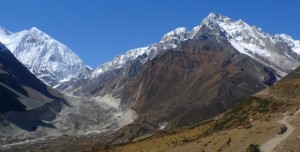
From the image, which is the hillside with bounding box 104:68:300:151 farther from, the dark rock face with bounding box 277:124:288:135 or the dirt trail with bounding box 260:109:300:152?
the dark rock face with bounding box 277:124:288:135

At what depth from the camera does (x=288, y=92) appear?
116 meters

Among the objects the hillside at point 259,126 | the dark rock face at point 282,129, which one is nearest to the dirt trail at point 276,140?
the hillside at point 259,126

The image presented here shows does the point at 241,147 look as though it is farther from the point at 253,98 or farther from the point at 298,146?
the point at 253,98

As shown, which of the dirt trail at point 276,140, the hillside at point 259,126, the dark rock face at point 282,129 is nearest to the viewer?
the dirt trail at point 276,140

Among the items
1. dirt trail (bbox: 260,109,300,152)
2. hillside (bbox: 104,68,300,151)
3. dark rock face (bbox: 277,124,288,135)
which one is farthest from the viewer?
dark rock face (bbox: 277,124,288,135)

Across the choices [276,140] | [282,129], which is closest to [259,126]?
[282,129]

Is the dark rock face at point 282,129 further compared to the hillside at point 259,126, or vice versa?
the dark rock face at point 282,129

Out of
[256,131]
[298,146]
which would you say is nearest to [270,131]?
[256,131]

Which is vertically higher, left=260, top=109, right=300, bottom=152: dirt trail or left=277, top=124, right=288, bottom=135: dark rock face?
left=277, top=124, right=288, bottom=135: dark rock face

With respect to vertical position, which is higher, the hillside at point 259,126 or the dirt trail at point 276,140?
the hillside at point 259,126

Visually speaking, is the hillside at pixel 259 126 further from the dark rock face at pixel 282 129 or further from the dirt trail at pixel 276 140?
the dark rock face at pixel 282 129

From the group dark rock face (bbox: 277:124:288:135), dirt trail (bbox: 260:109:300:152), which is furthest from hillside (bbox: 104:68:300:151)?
dark rock face (bbox: 277:124:288:135)

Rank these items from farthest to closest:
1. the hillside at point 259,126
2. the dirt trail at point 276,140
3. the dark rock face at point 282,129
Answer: the dark rock face at point 282,129
the hillside at point 259,126
the dirt trail at point 276,140

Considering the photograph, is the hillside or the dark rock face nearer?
the hillside
